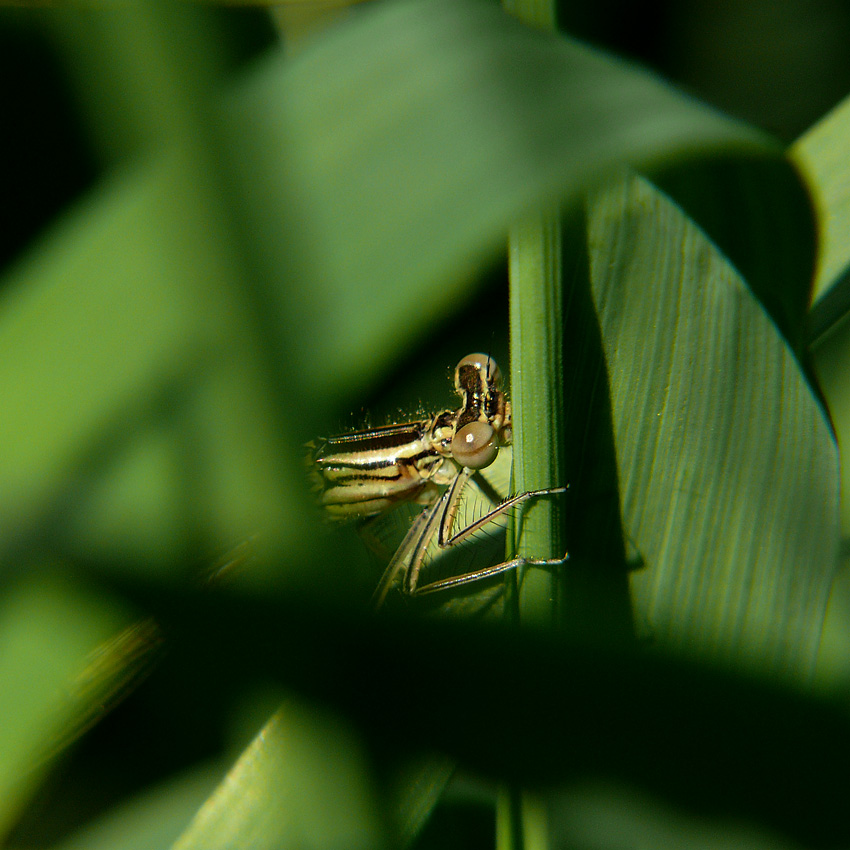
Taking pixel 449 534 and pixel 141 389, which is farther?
pixel 449 534

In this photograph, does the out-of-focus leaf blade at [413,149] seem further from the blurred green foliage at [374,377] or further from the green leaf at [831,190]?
the green leaf at [831,190]

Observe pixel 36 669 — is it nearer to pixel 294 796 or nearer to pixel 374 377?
pixel 294 796

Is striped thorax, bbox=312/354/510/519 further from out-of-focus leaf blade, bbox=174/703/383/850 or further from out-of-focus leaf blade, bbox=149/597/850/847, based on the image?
out-of-focus leaf blade, bbox=149/597/850/847

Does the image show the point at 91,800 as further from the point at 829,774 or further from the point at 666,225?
the point at 666,225

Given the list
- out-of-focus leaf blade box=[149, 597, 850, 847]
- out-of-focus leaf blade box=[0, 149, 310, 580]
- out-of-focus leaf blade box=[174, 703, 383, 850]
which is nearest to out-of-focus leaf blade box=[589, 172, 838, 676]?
out-of-focus leaf blade box=[149, 597, 850, 847]

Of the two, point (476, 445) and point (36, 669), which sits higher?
point (476, 445)

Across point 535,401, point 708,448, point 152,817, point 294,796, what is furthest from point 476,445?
point 152,817

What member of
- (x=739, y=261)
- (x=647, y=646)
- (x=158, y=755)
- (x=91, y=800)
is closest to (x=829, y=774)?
(x=647, y=646)
